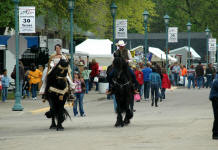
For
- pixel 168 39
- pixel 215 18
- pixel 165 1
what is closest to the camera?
pixel 168 39

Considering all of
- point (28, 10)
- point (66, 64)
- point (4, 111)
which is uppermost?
point (28, 10)

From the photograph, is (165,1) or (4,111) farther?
(165,1)

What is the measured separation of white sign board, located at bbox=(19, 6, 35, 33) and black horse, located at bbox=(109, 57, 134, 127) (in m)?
8.55

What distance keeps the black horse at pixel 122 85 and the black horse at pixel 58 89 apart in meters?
1.34

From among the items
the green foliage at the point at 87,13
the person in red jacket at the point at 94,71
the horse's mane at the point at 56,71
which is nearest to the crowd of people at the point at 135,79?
the person in red jacket at the point at 94,71

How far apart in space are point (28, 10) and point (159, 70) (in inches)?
A: 273

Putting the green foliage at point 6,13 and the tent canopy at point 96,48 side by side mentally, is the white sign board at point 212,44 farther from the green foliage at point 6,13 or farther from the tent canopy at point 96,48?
the green foliage at point 6,13

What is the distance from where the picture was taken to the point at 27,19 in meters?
25.7

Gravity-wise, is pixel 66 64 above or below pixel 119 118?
above

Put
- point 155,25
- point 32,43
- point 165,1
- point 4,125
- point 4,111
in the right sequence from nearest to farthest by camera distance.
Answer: point 4,125 → point 4,111 → point 32,43 → point 165,1 → point 155,25

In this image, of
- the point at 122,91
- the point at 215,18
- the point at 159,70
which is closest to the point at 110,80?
the point at 122,91

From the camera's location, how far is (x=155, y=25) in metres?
109

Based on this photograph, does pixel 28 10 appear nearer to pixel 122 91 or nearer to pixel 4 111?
pixel 4 111

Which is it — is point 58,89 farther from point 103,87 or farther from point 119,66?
point 103,87
